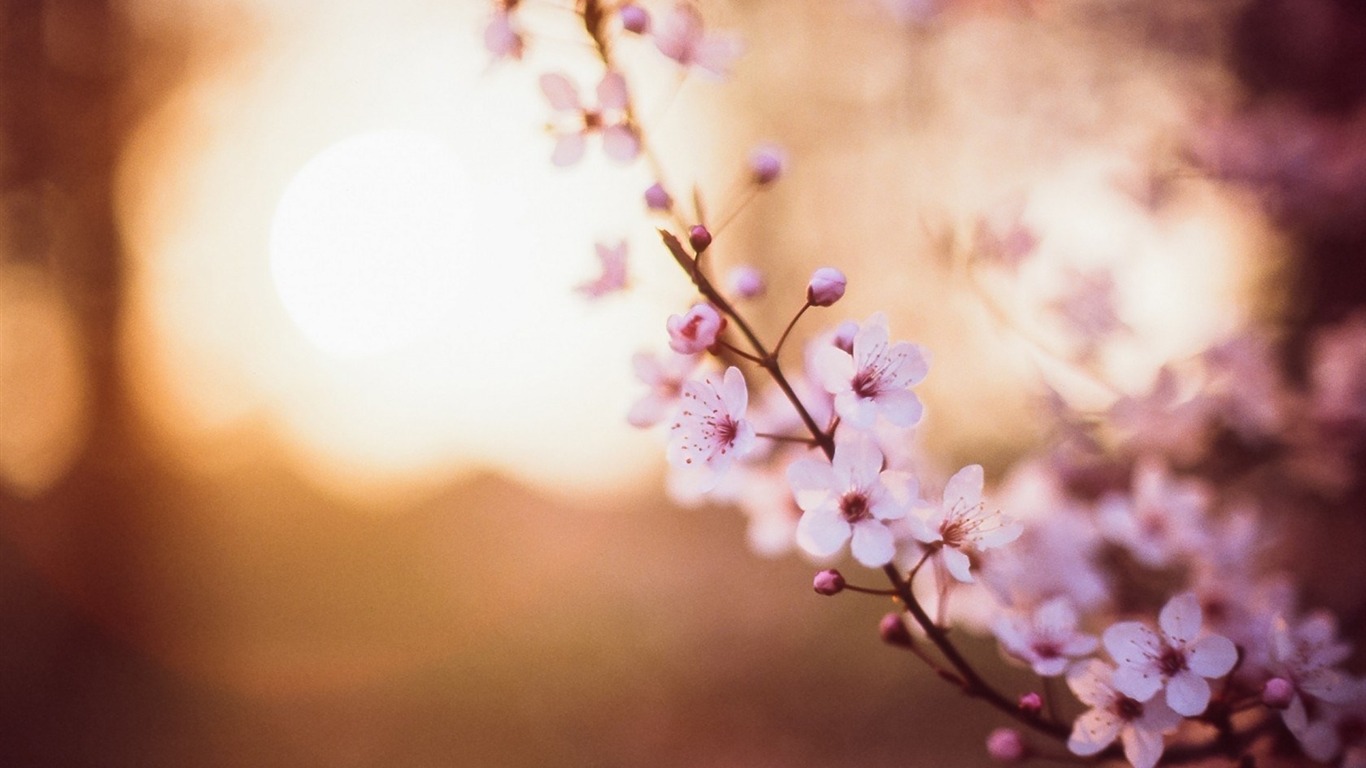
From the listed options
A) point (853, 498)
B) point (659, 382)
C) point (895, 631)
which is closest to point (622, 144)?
point (659, 382)

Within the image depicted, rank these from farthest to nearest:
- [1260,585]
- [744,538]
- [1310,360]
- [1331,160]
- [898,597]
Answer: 1. [744,538]
2. [1310,360]
3. [1331,160]
4. [1260,585]
5. [898,597]

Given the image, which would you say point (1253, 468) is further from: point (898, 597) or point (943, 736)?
point (943, 736)

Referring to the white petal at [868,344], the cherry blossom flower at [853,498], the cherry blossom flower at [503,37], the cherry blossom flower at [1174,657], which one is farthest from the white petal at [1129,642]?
the cherry blossom flower at [503,37]

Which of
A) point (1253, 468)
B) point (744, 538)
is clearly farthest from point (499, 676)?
point (1253, 468)

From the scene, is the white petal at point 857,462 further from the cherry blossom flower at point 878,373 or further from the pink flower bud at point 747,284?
the pink flower bud at point 747,284

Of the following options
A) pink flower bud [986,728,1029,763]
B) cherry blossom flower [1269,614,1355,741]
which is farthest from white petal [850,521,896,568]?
cherry blossom flower [1269,614,1355,741]
